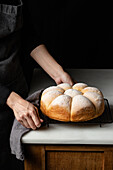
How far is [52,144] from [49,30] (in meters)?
1.02

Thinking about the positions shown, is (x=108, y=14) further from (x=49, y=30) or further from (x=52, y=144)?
(x=52, y=144)

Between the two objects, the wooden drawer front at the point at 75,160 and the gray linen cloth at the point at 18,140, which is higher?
the gray linen cloth at the point at 18,140

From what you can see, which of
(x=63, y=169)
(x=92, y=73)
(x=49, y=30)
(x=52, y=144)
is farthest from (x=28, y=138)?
(x=49, y=30)

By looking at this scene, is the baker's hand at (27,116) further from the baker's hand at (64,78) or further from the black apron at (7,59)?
the baker's hand at (64,78)

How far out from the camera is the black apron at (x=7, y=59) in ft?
4.34

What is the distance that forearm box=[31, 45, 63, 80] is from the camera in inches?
60.9

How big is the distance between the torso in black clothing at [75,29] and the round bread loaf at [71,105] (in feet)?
2.78

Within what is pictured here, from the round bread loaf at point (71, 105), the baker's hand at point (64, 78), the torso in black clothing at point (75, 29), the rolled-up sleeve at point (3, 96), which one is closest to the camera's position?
the round bread loaf at point (71, 105)

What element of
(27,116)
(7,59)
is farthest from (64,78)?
(27,116)

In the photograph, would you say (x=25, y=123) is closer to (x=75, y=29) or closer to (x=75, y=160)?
(x=75, y=160)

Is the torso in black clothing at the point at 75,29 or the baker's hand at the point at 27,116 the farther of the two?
the torso in black clothing at the point at 75,29

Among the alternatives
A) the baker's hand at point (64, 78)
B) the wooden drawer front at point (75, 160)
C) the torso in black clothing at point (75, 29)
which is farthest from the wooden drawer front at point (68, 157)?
the torso in black clothing at point (75, 29)

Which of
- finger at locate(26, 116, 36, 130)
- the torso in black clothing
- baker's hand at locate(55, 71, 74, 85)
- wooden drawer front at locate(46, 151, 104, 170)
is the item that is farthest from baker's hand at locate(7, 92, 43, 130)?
the torso in black clothing

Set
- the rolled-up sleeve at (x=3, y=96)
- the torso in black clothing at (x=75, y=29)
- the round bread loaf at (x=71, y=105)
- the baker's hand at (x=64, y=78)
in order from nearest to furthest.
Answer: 1. the round bread loaf at (x=71, y=105)
2. the rolled-up sleeve at (x=3, y=96)
3. the baker's hand at (x=64, y=78)
4. the torso in black clothing at (x=75, y=29)
